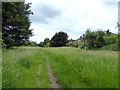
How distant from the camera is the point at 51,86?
45.5ft

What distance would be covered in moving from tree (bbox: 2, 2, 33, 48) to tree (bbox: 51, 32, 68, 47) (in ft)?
213

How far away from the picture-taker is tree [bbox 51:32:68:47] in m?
122

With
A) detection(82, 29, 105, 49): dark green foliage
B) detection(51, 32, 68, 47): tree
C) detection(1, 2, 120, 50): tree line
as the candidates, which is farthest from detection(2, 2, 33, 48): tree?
detection(51, 32, 68, 47): tree

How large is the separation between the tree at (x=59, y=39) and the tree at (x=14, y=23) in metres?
64.9

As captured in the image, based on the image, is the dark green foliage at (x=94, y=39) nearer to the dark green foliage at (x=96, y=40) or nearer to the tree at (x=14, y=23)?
the dark green foliage at (x=96, y=40)

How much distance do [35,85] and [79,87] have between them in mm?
2036

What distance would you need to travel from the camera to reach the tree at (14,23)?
3714cm

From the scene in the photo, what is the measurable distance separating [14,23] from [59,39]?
78.1 meters

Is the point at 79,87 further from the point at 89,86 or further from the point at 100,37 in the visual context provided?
the point at 100,37

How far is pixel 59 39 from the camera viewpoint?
122 m

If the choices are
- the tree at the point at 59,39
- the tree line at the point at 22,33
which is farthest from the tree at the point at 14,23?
the tree at the point at 59,39

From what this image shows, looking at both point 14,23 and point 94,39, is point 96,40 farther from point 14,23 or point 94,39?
point 14,23

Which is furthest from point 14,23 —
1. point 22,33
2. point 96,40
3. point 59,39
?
point 59,39

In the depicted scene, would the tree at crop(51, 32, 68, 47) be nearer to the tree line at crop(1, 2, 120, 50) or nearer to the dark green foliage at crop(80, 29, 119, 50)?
the tree line at crop(1, 2, 120, 50)
